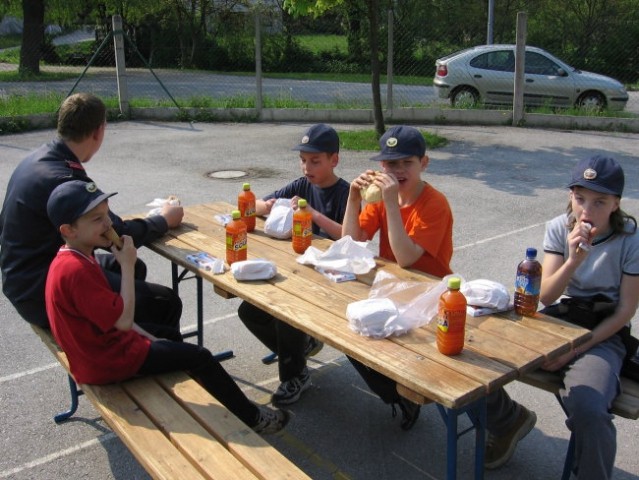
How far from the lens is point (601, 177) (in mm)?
3018

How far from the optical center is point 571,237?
2.97 m

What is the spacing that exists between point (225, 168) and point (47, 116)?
5.36 meters

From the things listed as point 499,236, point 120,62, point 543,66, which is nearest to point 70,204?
point 499,236

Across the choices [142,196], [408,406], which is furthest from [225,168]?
[408,406]

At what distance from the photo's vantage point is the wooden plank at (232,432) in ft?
8.04

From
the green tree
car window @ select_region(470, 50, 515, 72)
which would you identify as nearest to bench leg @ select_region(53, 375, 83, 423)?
the green tree

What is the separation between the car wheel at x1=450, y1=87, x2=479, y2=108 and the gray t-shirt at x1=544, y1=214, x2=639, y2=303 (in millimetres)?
12002

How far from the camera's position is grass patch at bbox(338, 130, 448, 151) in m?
11.5

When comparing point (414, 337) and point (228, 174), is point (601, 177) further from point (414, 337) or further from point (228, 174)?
point (228, 174)

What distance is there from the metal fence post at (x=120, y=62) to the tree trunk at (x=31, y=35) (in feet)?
31.1

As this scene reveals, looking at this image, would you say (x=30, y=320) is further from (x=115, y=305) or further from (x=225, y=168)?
(x=225, y=168)

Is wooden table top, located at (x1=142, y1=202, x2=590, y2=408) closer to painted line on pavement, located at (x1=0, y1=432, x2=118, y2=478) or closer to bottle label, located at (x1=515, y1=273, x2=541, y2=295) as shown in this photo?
bottle label, located at (x1=515, y1=273, x2=541, y2=295)

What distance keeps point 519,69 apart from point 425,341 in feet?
38.3

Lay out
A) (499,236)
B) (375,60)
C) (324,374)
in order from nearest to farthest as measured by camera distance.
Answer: (324,374) < (499,236) < (375,60)
